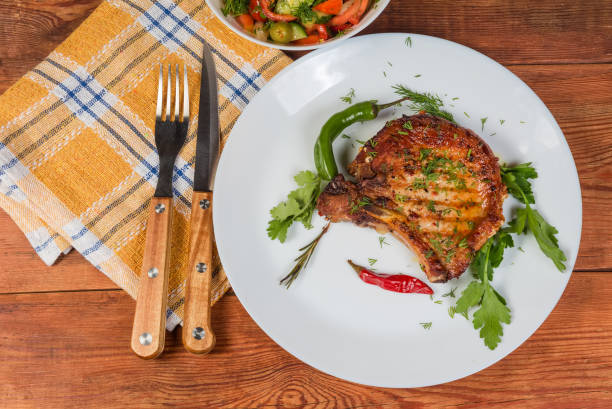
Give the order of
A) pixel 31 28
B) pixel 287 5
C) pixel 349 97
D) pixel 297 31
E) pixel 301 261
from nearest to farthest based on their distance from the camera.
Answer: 1. pixel 287 5
2. pixel 297 31
3. pixel 301 261
4. pixel 349 97
5. pixel 31 28

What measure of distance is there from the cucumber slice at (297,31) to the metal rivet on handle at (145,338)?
1.81 meters

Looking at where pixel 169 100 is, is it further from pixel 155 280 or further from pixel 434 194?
pixel 434 194

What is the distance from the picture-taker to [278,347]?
279 cm

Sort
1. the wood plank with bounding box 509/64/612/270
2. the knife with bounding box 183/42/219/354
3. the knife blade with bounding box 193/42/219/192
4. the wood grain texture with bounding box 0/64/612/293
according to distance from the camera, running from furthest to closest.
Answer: the wood plank with bounding box 509/64/612/270 < the wood grain texture with bounding box 0/64/612/293 < the knife blade with bounding box 193/42/219/192 < the knife with bounding box 183/42/219/354

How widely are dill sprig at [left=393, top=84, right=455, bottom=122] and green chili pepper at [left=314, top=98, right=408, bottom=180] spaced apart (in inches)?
2.6

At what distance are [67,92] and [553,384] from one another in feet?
11.3

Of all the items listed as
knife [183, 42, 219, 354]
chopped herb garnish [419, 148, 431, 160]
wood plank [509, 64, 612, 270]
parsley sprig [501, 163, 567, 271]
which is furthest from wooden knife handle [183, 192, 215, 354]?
wood plank [509, 64, 612, 270]

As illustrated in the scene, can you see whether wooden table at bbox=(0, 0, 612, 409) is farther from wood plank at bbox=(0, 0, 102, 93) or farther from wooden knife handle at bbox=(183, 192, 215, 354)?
wooden knife handle at bbox=(183, 192, 215, 354)

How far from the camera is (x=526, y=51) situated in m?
2.97

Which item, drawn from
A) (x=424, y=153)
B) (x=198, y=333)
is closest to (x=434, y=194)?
(x=424, y=153)

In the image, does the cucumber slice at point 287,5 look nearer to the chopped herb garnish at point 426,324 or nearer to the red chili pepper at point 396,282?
the red chili pepper at point 396,282

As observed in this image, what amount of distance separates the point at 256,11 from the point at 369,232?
1.38 meters

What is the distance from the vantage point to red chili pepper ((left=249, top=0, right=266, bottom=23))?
248cm

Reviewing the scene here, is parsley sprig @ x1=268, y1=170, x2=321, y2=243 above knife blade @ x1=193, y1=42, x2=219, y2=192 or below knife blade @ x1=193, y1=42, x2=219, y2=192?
below
